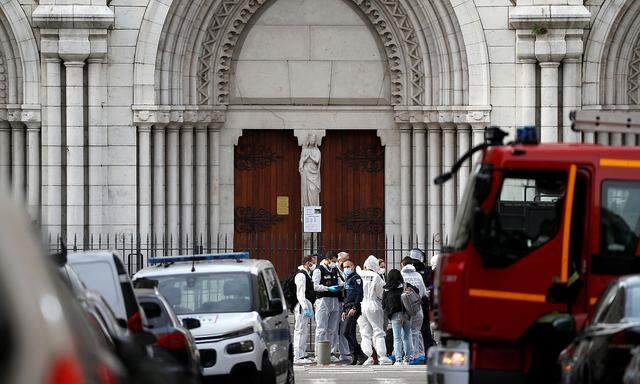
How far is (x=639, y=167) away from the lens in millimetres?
13570

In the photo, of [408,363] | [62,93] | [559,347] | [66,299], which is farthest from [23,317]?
[62,93]

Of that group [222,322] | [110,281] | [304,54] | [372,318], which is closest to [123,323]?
[110,281]

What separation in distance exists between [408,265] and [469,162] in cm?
468

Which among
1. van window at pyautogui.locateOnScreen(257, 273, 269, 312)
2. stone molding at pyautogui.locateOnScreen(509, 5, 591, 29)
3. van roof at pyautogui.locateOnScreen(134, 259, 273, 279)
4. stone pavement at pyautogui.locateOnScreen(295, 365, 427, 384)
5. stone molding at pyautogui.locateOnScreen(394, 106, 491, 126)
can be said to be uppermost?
stone molding at pyautogui.locateOnScreen(509, 5, 591, 29)

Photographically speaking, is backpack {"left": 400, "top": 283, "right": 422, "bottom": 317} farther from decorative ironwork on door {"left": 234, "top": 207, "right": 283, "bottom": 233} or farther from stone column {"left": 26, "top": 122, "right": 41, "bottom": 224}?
stone column {"left": 26, "top": 122, "right": 41, "bottom": 224}

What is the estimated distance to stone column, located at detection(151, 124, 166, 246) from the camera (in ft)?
90.0

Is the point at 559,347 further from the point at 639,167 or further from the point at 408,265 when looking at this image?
the point at 408,265

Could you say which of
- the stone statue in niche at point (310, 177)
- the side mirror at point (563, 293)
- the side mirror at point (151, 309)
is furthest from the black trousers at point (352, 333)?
the side mirror at point (563, 293)

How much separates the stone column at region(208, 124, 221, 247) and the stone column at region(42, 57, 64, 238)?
2.82m

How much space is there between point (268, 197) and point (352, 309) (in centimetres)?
555

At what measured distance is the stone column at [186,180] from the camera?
2772 centimetres

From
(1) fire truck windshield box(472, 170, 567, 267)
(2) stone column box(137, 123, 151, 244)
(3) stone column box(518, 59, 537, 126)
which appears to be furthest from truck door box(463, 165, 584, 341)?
(2) stone column box(137, 123, 151, 244)

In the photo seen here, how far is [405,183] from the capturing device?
28578mm

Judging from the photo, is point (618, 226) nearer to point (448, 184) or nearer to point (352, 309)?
point (352, 309)
